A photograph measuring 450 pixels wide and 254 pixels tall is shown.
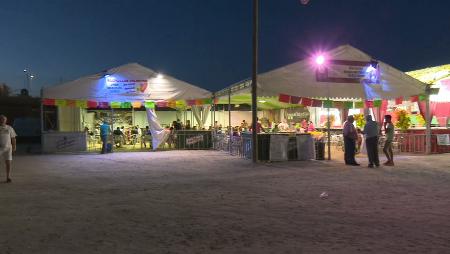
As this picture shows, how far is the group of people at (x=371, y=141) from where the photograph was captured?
13633mm

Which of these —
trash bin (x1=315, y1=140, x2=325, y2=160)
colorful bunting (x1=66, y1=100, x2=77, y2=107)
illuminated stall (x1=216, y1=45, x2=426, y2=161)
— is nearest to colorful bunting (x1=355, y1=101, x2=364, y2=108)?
illuminated stall (x1=216, y1=45, x2=426, y2=161)

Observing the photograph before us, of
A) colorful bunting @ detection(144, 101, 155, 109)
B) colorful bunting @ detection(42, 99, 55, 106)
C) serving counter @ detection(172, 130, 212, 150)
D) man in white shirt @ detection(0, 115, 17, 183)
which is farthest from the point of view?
serving counter @ detection(172, 130, 212, 150)

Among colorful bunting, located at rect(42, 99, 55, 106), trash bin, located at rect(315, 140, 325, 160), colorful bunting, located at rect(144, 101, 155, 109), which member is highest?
Result: colorful bunting, located at rect(42, 99, 55, 106)

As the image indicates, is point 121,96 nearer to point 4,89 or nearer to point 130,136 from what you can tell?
point 130,136

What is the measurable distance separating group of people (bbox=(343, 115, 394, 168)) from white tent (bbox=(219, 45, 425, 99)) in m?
2.58

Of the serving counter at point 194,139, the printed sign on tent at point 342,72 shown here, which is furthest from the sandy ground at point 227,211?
the serving counter at point 194,139

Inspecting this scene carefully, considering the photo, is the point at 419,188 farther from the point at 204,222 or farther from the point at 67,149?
the point at 67,149

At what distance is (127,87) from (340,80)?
998 centimetres

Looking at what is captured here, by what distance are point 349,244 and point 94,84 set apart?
17936 millimetres

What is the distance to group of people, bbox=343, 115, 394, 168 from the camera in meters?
13.6

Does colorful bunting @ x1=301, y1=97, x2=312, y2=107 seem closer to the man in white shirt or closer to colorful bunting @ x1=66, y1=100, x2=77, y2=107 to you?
the man in white shirt

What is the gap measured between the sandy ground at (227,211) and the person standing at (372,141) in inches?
33.7

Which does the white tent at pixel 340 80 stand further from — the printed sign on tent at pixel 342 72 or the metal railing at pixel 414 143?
the metal railing at pixel 414 143

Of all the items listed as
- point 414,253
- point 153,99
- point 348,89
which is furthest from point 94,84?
point 414,253
